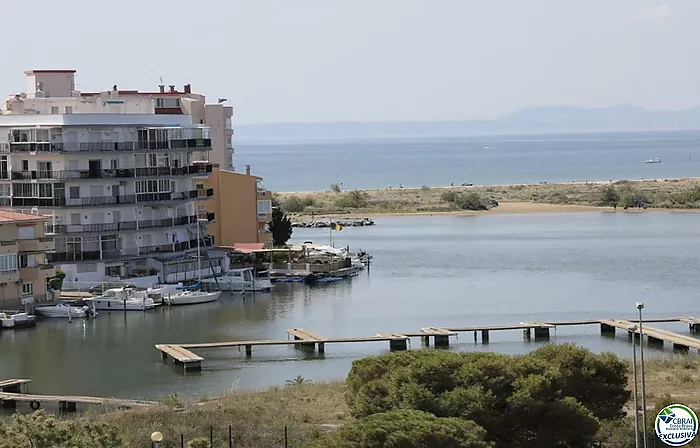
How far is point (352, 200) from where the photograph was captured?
349 feet

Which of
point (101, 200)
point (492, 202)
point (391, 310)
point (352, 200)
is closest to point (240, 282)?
point (101, 200)

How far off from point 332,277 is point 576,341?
2060 cm

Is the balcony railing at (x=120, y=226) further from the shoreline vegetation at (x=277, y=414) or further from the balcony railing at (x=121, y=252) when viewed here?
the shoreline vegetation at (x=277, y=414)

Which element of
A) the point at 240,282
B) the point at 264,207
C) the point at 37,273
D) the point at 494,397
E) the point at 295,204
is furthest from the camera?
the point at 295,204

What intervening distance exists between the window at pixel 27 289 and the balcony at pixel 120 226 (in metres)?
5.36

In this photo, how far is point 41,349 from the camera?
44.5 metres

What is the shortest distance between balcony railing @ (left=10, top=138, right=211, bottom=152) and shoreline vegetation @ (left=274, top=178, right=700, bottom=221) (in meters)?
34.5

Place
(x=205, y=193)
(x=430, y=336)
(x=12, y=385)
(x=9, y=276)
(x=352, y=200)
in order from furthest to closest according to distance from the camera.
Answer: (x=352, y=200), (x=205, y=193), (x=9, y=276), (x=430, y=336), (x=12, y=385)

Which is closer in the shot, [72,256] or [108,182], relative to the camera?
[72,256]

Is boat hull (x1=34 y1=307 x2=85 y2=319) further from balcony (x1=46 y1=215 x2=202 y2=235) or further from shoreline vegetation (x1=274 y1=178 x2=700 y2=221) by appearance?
shoreline vegetation (x1=274 y1=178 x2=700 y2=221)

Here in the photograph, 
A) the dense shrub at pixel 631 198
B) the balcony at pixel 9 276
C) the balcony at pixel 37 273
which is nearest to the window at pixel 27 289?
the balcony at pixel 37 273

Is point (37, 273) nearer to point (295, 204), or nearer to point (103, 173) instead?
point (103, 173)

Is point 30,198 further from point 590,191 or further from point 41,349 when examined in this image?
point 590,191

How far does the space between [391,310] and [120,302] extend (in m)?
10.6
